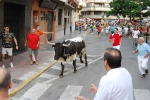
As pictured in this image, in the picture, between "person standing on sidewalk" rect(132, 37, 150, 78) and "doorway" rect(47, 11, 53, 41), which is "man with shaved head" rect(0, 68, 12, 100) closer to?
"person standing on sidewalk" rect(132, 37, 150, 78)

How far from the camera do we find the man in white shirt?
338 cm

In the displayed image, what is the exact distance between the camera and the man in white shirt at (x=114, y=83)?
3.38m

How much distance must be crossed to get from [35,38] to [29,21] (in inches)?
197

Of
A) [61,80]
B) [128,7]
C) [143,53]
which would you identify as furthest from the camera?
[128,7]

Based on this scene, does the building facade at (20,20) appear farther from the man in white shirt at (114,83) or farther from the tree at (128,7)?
the tree at (128,7)

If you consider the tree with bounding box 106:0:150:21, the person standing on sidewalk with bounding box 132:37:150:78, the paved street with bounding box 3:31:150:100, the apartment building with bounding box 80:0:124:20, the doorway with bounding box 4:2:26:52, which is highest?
the apartment building with bounding box 80:0:124:20

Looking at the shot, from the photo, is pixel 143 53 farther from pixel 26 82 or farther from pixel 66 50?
pixel 26 82

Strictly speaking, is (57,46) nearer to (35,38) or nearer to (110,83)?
Result: (35,38)

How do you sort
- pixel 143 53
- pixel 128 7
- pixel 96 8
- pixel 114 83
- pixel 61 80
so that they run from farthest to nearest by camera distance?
pixel 96 8 < pixel 128 7 < pixel 143 53 < pixel 61 80 < pixel 114 83

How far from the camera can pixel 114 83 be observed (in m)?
3.42

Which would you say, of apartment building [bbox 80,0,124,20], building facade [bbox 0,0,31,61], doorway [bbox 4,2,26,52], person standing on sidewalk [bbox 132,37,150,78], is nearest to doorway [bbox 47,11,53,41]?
building facade [bbox 0,0,31,61]

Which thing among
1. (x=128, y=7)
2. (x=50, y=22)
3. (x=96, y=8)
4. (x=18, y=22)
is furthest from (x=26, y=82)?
(x=96, y=8)

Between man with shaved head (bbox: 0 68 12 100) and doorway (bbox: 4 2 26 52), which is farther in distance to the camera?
doorway (bbox: 4 2 26 52)

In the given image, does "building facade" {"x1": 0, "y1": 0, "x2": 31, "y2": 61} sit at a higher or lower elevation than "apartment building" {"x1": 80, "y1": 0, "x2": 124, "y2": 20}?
lower
